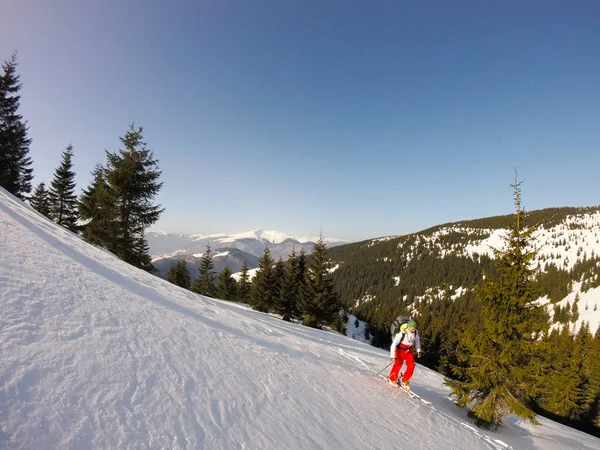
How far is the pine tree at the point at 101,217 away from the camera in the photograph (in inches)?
877

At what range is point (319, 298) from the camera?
3067 centimetres

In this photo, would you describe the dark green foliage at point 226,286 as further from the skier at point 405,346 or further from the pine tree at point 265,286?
the skier at point 405,346

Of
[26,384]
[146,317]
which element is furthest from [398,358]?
[26,384]

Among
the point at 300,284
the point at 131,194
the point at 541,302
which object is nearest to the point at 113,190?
the point at 131,194

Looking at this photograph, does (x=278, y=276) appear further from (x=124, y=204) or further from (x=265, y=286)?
(x=124, y=204)

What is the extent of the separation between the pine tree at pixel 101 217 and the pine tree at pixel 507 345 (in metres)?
25.3

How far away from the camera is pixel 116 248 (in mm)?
22531

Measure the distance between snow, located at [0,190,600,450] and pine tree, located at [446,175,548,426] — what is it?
1.24m

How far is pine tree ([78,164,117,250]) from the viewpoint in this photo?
877 inches

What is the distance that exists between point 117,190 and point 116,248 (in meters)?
4.81

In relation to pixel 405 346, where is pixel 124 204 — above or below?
above

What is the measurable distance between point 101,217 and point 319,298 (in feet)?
73.7

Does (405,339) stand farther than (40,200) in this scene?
No

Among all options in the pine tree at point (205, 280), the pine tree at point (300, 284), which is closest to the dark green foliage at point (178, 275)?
the pine tree at point (205, 280)
